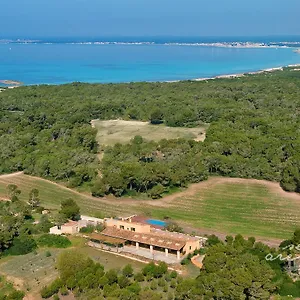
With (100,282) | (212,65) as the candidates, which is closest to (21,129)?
(100,282)

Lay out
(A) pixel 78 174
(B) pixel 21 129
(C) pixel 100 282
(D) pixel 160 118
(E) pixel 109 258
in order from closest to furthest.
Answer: (C) pixel 100 282 → (E) pixel 109 258 → (A) pixel 78 174 → (B) pixel 21 129 → (D) pixel 160 118

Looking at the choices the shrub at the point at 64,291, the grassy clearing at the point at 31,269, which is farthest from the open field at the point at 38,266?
the shrub at the point at 64,291

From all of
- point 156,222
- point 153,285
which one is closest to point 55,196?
point 156,222

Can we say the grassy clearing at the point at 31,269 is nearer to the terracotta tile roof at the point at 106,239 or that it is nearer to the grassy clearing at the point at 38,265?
the grassy clearing at the point at 38,265

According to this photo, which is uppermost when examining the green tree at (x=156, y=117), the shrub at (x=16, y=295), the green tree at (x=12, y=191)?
the green tree at (x=156, y=117)

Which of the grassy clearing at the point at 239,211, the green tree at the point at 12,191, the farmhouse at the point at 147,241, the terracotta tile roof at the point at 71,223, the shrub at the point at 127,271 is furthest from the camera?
the green tree at the point at 12,191

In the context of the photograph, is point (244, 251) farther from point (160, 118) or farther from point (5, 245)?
point (160, 118)

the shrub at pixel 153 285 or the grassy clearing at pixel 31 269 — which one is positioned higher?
the shrub at pixel 153 285
